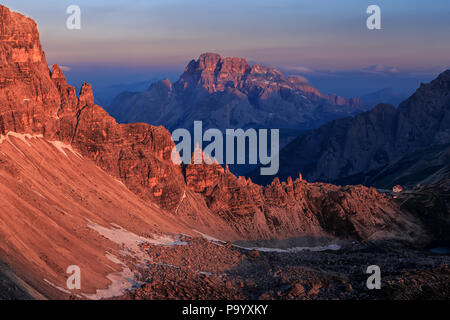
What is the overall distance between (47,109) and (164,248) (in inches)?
1275

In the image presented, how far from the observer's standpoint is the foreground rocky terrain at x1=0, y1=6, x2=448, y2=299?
54.4m

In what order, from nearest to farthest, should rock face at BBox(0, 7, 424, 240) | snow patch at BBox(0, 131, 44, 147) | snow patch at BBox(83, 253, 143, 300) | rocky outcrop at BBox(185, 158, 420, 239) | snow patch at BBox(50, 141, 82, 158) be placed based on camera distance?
snow patch at BBox(83, 253, 143, 300) < snow patch at BBox(0, 131, 44, 147) < rock face at BBox(0, 7, 424, 240) < snow patch at BBox(50, 141, 82, 158) < rocky outcrop at BBox(185, 158, 420, 239)

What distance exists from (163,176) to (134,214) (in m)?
17.2

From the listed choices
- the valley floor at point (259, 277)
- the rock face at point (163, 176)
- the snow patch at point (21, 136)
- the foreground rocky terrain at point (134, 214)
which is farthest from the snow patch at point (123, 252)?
the rock face at point (163, 176)

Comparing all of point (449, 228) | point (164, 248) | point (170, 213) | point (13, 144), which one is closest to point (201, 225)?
point (170, 213)

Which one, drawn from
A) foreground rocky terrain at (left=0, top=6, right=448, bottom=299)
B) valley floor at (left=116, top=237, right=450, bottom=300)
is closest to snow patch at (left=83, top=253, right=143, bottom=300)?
foreground rocky terrain at (left=0, top=6, right=448, bottom=299)

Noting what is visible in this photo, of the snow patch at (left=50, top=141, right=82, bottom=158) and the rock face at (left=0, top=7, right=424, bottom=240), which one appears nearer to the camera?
the rock face at (left=0, top=7, right=424, bottom=240)

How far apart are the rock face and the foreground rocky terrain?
215mm

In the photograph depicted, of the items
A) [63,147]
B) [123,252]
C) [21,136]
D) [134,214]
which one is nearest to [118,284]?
[123,252]

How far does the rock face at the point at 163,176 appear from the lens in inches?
3113

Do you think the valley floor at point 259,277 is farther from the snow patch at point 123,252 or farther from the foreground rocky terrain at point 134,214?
Result: the snow patch at point 123,252

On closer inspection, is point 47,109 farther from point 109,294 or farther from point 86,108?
point 109,294

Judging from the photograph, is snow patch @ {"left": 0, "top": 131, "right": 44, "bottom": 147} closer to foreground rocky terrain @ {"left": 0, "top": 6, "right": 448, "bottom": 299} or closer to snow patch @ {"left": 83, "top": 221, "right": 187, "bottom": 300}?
foreground rocky terrain @ {"left": 0, "top": 6, "right": 448, "bottom": 299}
